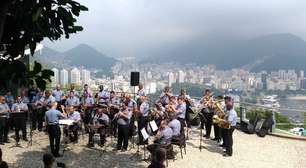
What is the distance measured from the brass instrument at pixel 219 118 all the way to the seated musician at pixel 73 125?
4970 mm

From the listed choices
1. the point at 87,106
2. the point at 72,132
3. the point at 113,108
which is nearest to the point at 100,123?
the point at 72,132

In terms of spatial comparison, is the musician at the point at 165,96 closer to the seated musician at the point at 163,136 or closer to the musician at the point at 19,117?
the seated musician at the point at 163,136

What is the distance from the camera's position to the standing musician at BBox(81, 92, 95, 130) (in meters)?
19.3

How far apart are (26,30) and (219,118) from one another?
1074 centimetres

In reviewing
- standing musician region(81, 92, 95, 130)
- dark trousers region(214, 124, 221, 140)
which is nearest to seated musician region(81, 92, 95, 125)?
standing musician region(81, 92, 95, 130)

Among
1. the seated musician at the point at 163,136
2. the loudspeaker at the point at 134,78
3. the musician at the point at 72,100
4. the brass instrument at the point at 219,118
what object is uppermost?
the loudspeaker at the point at 134,78

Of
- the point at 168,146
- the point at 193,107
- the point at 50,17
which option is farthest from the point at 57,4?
the point at 193,107

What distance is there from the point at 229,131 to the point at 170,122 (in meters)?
2.40

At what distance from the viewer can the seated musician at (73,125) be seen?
55.0 feet

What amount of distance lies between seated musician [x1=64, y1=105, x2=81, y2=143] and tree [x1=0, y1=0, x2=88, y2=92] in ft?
30.7

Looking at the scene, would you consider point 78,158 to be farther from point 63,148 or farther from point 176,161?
point 176,161

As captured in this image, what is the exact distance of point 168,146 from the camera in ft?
48.0

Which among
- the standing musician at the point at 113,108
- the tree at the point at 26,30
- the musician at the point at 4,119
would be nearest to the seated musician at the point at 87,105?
the standing musician at the point at 113,108

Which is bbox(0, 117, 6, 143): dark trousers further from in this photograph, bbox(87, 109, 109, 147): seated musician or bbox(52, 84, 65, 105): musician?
bbox(87, 109, 109, 147): seated musician
